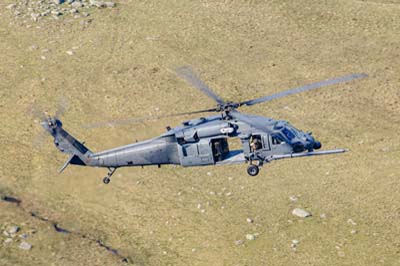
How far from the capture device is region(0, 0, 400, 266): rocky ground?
34844 millimetres

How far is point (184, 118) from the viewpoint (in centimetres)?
4662

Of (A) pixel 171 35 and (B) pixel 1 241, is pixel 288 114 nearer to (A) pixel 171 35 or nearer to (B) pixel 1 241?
(A) pixel 171 35

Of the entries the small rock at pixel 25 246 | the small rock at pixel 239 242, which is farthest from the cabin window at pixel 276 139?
the small rock at pixel 25 246

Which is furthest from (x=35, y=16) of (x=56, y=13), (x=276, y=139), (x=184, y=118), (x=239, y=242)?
(x=276, y=139)

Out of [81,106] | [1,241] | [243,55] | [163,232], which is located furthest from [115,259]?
[243,55]

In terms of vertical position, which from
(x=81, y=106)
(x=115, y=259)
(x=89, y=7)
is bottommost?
(x=115, y=259)

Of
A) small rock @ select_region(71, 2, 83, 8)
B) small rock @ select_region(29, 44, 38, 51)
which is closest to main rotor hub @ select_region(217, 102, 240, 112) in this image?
small rock @ select_region(29, 44, 38, 51)

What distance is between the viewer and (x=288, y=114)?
46.2m

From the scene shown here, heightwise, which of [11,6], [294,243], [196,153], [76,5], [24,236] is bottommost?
[294,243]

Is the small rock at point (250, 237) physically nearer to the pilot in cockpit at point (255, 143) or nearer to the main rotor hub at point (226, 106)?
the pilot in cockpit at point (255, 143)

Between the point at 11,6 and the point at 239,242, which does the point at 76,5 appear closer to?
the point at 11,6

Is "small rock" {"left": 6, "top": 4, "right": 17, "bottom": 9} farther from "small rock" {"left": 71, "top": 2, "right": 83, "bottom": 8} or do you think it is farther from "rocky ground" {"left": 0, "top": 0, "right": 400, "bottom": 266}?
"small rock" {"left": 71, "top": 2, "right": 83, "bottom": 8}

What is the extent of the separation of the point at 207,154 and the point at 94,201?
8.80m

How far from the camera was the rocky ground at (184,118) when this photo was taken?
3484 centimetres
